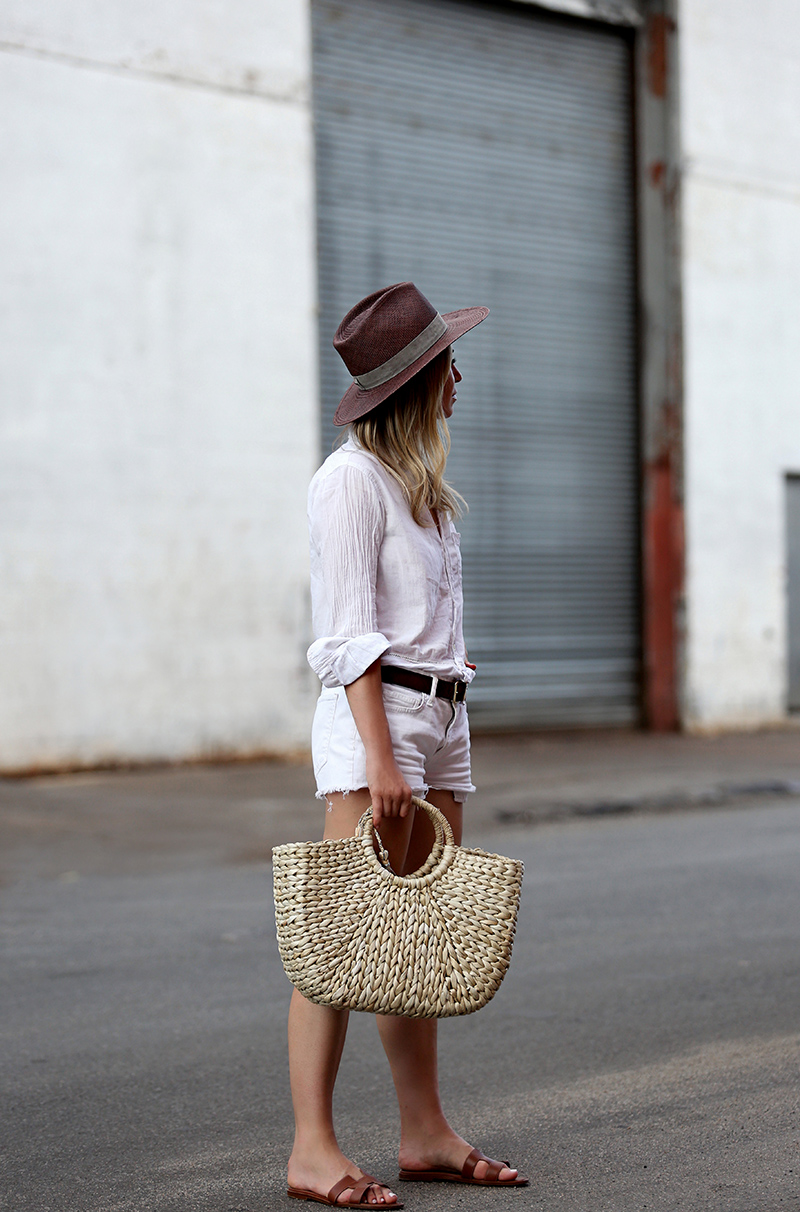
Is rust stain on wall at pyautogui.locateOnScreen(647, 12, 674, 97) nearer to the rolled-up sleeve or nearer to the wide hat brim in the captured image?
the wide hat brim

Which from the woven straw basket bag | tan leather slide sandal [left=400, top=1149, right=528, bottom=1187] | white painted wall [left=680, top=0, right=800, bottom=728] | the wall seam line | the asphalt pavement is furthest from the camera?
white painted wall [left=680, top=0, right=800, bottom=728]

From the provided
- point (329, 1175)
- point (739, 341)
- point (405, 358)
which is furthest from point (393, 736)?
point (739, 341)

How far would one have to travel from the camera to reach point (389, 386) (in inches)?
122

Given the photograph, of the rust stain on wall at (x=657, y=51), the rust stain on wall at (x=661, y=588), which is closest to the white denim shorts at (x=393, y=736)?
the rust stain on wall at (x=661, y=588)

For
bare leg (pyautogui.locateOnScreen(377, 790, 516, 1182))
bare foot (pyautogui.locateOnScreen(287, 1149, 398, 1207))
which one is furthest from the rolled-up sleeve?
bare foot (pyautogui.locateOnScreen(287, 1149, 398, 1207))

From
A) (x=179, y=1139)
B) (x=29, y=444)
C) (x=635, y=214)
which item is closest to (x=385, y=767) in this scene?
(x=179, y=1139)

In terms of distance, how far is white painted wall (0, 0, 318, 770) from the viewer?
442 inches

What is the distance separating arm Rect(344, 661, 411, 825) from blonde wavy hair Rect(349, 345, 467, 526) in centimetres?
43

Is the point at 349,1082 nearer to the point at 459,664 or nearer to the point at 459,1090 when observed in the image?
the point at 459,1090

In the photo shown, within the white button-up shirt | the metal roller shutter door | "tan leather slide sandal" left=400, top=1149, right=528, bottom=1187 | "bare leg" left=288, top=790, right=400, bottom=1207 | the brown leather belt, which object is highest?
the metal roller shutter door

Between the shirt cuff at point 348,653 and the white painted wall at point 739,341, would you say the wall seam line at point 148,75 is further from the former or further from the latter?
the shirt cuff at point 348,653

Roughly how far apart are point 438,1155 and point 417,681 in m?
1.13

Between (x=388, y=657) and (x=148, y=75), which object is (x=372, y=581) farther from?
(x=148, y=75)

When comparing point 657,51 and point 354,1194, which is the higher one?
point 657,51
